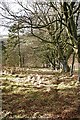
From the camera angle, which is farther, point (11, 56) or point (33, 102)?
point (11, 56)

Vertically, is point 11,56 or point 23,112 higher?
point 11,56

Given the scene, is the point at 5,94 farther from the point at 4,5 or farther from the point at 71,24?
the point at 4,5

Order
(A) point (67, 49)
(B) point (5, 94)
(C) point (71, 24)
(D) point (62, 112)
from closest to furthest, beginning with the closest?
(D) point (62, 112), (B) point (5, 94), (C) point (71, 24), (A) point (67, 49)

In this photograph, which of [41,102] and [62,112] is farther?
[41,102]

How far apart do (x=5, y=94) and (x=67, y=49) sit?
10798 millimetres

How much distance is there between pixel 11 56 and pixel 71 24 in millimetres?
21240

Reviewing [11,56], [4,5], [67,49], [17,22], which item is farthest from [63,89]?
[11,56]

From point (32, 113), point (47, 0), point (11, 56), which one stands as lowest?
point (32, 113)

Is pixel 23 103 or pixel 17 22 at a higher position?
pixel 17 22

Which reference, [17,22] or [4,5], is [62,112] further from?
[4,5]

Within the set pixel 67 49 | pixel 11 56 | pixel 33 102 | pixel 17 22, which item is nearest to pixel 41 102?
pixel 33 102

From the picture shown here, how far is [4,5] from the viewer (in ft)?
49.1

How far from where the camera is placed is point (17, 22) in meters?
12.5

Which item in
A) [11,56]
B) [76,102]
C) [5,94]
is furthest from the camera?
[11,56]
